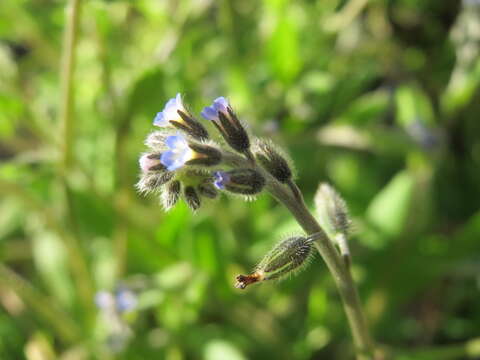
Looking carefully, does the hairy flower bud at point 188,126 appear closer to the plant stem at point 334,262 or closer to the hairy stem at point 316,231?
the hairy stem at point 316,231

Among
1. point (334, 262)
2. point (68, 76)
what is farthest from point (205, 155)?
point (68, 76)

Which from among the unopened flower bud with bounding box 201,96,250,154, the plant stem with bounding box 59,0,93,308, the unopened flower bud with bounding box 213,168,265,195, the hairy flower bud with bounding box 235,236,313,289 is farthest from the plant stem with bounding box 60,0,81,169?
the hairy flower bud with bounding box 235,236,313,289

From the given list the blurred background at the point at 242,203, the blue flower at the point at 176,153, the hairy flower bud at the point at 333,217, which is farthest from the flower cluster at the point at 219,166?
the blurred background at the point at 242,203

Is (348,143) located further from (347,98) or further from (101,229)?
(101,229)

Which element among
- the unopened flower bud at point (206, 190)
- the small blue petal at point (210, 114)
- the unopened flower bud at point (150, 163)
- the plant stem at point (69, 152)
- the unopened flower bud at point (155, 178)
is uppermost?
the plant stem at point (69, 152)

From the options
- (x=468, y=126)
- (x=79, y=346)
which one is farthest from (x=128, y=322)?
(x=468, y=126)

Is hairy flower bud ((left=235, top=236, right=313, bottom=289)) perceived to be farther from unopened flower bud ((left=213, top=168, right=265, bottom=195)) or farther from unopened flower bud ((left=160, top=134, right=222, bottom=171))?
unopened flower bud ((left=160, top=134, right=222, bottom=171))

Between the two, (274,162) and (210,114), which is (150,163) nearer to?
(210,114)
